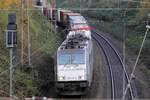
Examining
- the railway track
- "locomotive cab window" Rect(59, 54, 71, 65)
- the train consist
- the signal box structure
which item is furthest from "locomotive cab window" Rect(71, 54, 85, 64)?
the signal box structure

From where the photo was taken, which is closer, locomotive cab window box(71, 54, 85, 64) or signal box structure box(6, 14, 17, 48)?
signal box structure box(6, 14, 17, 48)

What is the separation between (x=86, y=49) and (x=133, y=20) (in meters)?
19.5

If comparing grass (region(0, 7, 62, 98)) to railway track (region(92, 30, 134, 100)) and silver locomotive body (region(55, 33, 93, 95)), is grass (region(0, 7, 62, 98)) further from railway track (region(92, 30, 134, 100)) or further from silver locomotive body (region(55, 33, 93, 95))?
railway track (region(92, 30, 134, 100))

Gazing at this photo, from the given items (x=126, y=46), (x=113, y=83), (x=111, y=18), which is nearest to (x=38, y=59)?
(x=113, y=83)

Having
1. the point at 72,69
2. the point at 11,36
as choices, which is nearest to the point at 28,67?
the point at 72,69

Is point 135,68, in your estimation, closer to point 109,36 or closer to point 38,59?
point 38,59

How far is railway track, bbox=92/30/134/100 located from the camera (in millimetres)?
18464

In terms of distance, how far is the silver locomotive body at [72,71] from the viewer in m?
16.2

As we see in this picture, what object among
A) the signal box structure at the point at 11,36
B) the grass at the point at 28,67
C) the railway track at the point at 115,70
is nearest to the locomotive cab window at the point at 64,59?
the grass at the point at 28,67

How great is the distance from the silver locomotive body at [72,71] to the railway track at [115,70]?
250cm

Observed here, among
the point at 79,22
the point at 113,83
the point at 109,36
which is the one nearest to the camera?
the point at 113,83

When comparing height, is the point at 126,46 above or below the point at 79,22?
below

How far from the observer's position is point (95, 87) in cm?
1920

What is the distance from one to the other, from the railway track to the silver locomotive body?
250cm
